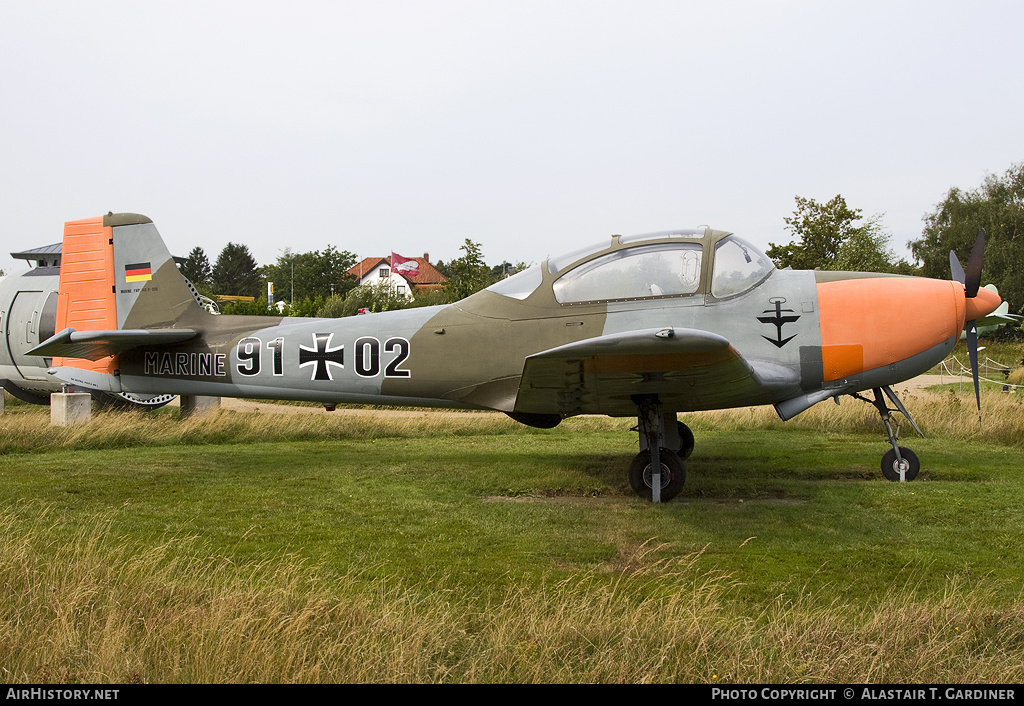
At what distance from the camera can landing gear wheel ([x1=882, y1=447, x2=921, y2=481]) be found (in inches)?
300

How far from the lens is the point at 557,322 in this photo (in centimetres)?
727

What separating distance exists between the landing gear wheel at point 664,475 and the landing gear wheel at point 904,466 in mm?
2334

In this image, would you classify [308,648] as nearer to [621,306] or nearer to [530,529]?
[530,529]

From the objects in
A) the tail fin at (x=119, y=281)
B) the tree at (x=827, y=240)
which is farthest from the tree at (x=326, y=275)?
the tail fin at (x=119, y=281)

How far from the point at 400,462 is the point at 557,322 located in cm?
316

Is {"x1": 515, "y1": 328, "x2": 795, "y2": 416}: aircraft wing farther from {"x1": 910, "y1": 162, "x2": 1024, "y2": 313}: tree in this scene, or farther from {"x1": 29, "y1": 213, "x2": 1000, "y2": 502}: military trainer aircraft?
{"x1": 910, "y1": 162, "x2": 1024, "y2": 313}: tree

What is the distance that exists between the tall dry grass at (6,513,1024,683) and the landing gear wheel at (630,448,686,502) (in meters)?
2.36

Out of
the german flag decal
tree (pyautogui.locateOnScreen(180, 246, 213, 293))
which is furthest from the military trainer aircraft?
tree (pyautogui.locateOnScreen(180, 246, 213, 293))

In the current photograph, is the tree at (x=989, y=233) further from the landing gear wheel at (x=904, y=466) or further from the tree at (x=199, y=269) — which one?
the tree at (x=199, y=269)

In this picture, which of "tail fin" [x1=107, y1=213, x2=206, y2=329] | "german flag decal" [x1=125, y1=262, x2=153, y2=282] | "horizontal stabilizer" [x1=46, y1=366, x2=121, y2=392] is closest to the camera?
"horizontal stabilizer" [x1=46, y1=366, x2=121, y2=392]

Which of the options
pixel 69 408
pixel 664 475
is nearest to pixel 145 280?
→ pixel 69 408

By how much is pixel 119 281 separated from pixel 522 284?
539cm

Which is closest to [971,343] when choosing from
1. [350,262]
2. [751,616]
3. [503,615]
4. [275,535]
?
[751,616]

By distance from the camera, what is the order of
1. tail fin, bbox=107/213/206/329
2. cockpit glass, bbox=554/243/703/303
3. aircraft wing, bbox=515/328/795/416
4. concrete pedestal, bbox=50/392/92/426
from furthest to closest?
concrete pedestal, bbox=50/392/92/426
tail fin, bbox=107/213/206/329
cockpit glass, bbox=554/243/703/303
aircraft wing, bbox=515/328/795/416
